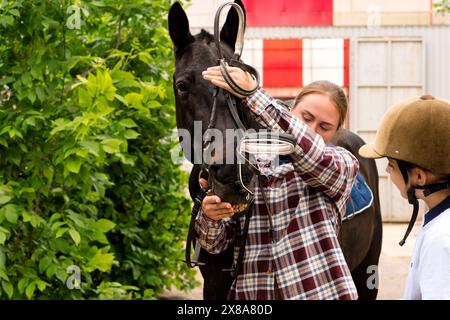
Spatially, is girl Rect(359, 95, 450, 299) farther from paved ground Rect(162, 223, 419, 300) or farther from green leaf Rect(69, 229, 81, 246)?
paved ground Rect(162, 223, 419, 300)

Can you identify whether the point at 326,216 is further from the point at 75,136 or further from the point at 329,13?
the point at 329,13

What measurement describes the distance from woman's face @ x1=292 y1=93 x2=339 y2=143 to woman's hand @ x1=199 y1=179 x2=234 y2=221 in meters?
0.57

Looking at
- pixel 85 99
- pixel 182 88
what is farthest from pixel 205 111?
pixel 85 99

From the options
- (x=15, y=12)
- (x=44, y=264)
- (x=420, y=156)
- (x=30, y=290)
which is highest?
(x=15, y=12)

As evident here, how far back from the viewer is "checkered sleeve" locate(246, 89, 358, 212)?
2600 millimetres

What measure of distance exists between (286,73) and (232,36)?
1386 cm

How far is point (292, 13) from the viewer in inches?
675

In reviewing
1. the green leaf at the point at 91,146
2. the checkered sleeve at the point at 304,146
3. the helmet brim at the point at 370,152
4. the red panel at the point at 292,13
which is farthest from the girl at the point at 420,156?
the red panel at the point at 292,13

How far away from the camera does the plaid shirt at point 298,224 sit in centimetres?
262

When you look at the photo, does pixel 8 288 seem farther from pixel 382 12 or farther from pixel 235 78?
pixel 382 12

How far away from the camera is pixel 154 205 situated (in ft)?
23.1

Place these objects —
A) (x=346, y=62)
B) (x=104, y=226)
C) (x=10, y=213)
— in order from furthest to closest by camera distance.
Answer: (x=346, y=62), (x=104, y=226), (x=10, y=213)

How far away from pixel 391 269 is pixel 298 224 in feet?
29.3

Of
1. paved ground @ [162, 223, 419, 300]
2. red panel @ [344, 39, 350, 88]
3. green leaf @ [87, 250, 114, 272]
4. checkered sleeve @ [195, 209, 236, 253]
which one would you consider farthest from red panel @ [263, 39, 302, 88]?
checkered sleeve @ [195, 209, 236, 253]
